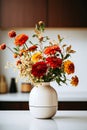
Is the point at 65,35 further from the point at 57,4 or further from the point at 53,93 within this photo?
the point at 53,93

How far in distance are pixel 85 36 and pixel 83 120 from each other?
217 cm

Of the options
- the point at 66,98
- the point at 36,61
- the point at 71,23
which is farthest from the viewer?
the point at 71,23

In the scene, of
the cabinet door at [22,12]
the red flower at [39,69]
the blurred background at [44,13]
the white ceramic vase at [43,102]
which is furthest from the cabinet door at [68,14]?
the red flower at [39,69]

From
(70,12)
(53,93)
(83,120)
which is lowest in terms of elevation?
(83,120)

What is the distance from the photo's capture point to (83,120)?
183 cm

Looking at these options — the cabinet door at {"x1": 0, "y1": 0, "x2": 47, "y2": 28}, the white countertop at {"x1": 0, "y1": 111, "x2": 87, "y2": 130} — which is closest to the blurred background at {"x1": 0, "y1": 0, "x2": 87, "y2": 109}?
the cabinet door at {"x1": 0, "y1": 0, "x2": 47, "y2": 28}

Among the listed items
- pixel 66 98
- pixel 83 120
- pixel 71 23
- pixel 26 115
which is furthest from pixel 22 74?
pixel 71 23

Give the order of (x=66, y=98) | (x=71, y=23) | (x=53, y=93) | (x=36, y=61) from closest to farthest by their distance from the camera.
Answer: (x=36, y=61) < (x=53, y=93) < (x=66, y=98) < (x=71, y=23)

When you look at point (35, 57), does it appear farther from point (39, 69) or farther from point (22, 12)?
point (22, 12)

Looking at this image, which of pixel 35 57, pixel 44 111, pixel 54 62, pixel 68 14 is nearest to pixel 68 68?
pixel 54 62

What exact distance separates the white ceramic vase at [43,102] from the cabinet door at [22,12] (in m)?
1.81

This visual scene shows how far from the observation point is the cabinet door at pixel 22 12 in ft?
11.5

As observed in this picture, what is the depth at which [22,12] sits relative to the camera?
3.53m

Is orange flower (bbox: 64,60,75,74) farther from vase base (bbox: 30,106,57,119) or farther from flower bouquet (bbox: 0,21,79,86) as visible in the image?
vase base (bbox: 30,106,57,119)
